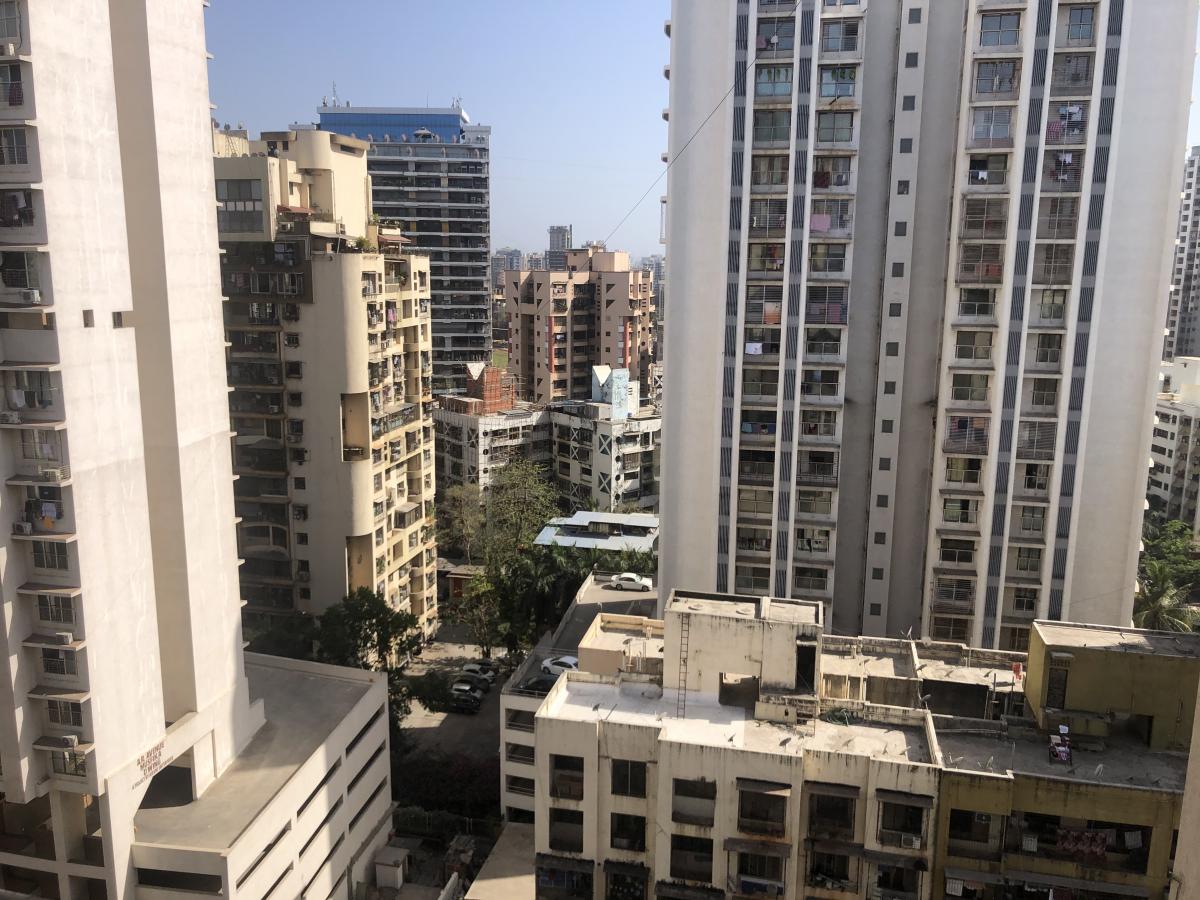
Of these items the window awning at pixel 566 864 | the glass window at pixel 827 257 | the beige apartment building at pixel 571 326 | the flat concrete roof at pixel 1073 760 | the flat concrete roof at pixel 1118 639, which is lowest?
the window awning at pixel 566 864

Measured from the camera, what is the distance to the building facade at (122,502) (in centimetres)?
1789

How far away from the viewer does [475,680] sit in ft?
122

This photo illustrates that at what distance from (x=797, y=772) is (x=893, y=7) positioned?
22.8 m

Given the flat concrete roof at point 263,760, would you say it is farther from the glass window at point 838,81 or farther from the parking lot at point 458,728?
the glass window at point 838,81

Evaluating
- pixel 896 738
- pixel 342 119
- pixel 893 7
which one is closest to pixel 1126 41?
pixel 893 7

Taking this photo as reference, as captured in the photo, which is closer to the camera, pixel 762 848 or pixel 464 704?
pixel 762 848

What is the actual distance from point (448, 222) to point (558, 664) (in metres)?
56.4

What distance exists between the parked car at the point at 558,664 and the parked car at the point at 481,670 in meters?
9.39

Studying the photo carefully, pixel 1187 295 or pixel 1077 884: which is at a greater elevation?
pixel 1187 295

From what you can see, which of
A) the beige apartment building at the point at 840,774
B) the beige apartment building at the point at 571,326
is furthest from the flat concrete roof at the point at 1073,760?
the beige apartment building at the point at 571,326

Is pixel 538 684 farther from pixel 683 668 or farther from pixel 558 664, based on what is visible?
pixel 683 668

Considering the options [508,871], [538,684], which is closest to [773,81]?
[538,684]

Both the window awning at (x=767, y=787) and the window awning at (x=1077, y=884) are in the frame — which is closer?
the window awning at (x=1077, y=884)

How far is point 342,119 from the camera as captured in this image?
292 feet
